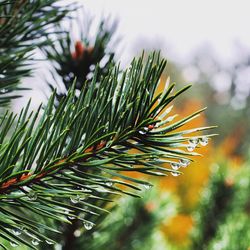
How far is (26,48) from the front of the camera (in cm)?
60

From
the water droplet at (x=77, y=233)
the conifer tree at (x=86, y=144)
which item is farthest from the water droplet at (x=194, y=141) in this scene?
the water droplet at (x=77, y=233)

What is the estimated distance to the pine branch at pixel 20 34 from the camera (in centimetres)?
58

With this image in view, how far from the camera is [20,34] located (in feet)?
1.97

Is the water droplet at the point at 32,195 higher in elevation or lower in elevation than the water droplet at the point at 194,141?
lower

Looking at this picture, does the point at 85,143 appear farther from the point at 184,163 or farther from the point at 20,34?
the point at 20,34

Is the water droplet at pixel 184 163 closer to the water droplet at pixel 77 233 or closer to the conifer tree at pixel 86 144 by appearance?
the conifer tree at pixel 86 144

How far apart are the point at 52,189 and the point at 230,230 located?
750 millimetres

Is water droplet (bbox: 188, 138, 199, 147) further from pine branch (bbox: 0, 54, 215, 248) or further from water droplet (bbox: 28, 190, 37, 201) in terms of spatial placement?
water droplet (bbox: 28, 190, 37, 201)

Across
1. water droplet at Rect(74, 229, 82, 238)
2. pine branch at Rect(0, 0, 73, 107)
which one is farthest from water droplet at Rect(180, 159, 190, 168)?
water droplet at Rect(74, 229, 82, 238)

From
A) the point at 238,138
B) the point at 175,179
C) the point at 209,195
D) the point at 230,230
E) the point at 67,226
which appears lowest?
the point at 67,226

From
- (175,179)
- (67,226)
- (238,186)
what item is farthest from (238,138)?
(67,226)

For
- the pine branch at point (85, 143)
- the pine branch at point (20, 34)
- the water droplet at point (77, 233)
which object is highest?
the pine branch at point (20, 34)

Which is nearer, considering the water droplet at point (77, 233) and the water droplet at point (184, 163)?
the water droplet at point (184, 163)

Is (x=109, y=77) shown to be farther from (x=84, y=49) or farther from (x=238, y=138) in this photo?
(x=238, y=138)
